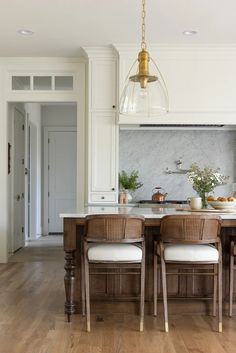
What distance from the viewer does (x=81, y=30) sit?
519 cm

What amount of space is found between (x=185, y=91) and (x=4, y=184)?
2798 millimetres

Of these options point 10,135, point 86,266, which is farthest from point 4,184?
point 86,266

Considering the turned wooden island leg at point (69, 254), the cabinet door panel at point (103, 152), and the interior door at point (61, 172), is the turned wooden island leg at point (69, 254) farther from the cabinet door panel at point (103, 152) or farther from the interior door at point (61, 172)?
the interior door at point (61, 172)

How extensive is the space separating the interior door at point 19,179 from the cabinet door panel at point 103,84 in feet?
5.24

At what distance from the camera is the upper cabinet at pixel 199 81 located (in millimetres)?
5738

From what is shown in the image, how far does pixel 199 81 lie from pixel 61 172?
4.55m

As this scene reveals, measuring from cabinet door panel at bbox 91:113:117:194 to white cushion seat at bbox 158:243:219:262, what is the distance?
258 centimetres

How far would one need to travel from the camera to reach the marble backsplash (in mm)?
6441

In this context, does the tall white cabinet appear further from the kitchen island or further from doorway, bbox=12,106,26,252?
the kitchen island

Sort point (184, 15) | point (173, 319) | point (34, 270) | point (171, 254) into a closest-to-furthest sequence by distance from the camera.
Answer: point (171, 254) < point (173, 319) < point (184, 15) < point (34, 270)

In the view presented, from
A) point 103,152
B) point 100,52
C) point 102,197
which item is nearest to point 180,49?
point 100,52

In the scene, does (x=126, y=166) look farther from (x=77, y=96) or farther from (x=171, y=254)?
(x=171, y=254)

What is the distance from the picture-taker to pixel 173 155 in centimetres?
647

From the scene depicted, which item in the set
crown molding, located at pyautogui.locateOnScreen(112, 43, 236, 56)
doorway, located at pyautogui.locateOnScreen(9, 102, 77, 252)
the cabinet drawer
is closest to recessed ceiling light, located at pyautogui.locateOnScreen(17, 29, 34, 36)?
crown molding, located at pyautogui.locateOnScreen(112, 43, 236, 56)
